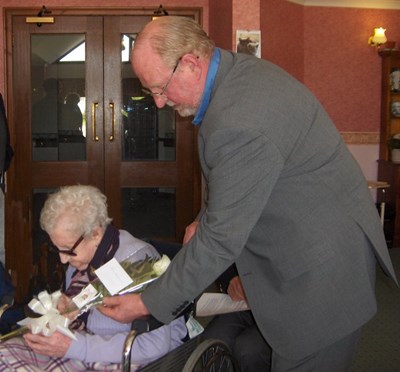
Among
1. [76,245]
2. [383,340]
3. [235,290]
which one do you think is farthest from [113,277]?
[383,340]

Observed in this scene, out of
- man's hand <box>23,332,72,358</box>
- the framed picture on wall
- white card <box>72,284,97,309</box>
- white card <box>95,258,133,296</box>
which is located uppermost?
the framed picture on wall

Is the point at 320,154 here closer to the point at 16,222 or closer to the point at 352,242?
the point at 352,242

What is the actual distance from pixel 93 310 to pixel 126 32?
3186 millimetres

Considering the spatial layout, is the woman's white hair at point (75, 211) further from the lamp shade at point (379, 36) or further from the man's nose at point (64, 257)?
the lamp shade at point (379, 36)

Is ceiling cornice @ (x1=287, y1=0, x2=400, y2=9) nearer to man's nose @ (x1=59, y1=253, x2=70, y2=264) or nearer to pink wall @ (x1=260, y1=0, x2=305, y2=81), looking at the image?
pink wall @ (x1=260, y1=0, x2=305, y2=81)

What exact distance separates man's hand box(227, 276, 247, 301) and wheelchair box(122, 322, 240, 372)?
0.19 m

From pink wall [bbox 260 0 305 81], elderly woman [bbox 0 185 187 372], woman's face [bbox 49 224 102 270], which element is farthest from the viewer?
pink wall [bbox 260 0 305 81]

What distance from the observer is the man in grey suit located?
4.10ft

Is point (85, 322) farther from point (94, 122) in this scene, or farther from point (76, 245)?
point (94, 122)

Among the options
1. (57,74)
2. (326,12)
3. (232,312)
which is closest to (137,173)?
(57,74)

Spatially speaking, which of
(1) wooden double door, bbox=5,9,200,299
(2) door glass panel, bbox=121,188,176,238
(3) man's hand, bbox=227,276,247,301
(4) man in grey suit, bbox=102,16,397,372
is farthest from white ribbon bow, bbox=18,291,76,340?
(2) door glass panel, bbox=121,188,176,238

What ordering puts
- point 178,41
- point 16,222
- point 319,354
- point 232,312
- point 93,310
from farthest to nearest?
1. point 16,222
2. point 232,312
3. point 93,310
4. point 319,354
5. point 178,41

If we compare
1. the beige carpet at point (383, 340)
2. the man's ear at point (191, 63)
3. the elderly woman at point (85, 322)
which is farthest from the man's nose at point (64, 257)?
the beige carpet at point (383, 340)

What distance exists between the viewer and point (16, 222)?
449 centimetres
